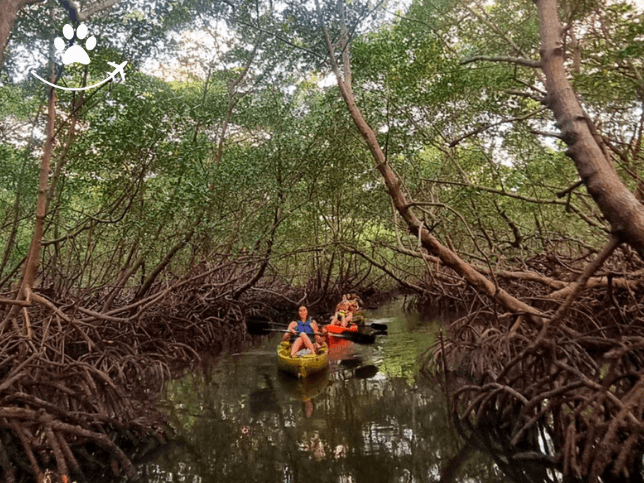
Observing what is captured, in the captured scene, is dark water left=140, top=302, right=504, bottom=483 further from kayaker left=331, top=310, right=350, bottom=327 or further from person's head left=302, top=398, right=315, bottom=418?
kayaker left=331, top=310, right=350, bottom=327

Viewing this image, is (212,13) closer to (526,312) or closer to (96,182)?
(96,182)

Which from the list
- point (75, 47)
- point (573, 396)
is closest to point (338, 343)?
point (573, 396)

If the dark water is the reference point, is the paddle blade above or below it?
above

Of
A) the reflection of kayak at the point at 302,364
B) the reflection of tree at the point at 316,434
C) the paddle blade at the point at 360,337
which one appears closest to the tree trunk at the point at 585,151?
the reflection of tree at the point at 316,434

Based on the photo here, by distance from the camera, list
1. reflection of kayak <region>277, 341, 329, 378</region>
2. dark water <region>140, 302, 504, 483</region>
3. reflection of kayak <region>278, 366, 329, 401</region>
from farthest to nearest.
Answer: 1. reflection of kayak <region>277, 341, 329, 378</region>
2. reflection of kayak <region>278, 366, 329, 401</region>
3. dark water <region>140, 302, 504, 483</region>

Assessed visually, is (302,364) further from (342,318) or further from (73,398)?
(342,318)

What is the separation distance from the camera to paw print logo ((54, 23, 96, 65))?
5812 millimetres

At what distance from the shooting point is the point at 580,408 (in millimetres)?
3938

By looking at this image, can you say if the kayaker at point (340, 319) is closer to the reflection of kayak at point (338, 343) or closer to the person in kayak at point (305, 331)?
the reflection of kayak at point (338, 343)

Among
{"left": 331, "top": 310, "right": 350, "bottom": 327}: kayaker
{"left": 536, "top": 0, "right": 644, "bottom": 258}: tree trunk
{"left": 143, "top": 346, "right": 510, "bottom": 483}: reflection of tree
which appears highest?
{"left": 536, "top": 0, "right": 644, "bottom": 258}: tree trunk

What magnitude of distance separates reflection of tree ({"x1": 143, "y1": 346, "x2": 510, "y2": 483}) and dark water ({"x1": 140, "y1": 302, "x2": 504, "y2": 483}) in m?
0.01

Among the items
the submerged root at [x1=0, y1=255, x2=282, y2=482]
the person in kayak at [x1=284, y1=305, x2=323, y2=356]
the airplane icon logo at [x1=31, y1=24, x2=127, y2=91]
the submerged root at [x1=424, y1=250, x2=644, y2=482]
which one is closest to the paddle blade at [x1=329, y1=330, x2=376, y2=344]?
the person in kayak at [x1=284, y1=305, x2=323, y2=356]

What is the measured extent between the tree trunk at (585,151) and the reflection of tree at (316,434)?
10.4 feet

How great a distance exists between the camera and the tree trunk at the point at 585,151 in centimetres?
249
